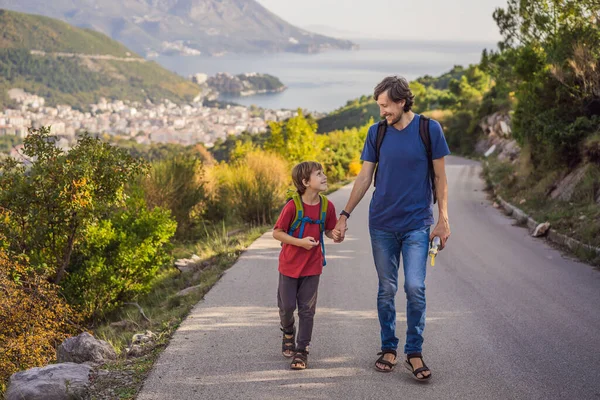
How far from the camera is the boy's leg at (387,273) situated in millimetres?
4555

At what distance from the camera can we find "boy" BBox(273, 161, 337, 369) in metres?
4.57

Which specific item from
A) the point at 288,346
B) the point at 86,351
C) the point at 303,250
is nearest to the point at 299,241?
the point at 303,250

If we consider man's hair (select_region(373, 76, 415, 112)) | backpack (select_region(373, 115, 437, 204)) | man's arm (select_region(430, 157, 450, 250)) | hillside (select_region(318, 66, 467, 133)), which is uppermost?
man's hair (select_region(373, 76, 415, 112))

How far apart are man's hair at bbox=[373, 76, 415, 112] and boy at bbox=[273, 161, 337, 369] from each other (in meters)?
0.68

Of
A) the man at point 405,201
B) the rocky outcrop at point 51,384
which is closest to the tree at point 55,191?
the rocky outcrop at point 51,384

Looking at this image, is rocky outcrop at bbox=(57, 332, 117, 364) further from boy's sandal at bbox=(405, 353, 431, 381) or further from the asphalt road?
boy's sandal at bbox=(405, 353, 431, 381)

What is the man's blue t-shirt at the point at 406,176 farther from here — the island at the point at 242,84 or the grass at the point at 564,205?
the island at the point at 242,84

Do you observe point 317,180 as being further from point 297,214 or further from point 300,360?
point 300,360

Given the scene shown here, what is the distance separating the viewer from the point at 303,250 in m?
4.70

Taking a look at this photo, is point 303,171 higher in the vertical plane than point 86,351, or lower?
higher

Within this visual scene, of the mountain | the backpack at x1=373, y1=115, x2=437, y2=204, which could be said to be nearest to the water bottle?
the backpack at x1=373, y1=115, x2=437, y2=204

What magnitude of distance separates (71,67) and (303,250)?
151m

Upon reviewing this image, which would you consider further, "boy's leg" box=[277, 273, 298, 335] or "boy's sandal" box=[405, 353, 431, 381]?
"boy's leg" box=[277, 273, 298, 335]

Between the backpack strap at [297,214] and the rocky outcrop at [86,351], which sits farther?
the rocky outcrop at [86,351]
